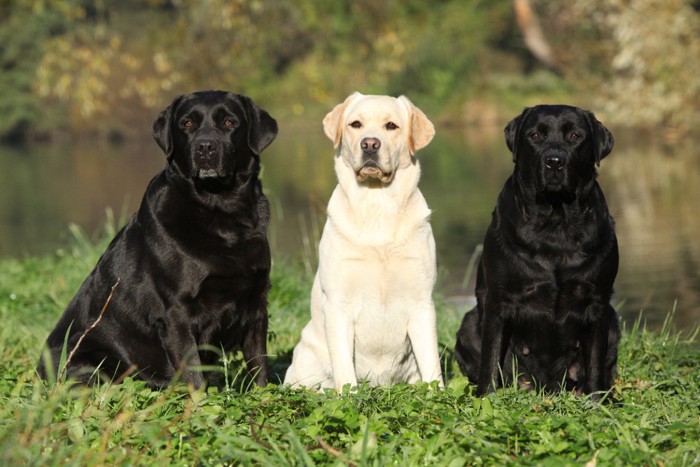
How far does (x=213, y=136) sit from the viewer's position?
4961 mm

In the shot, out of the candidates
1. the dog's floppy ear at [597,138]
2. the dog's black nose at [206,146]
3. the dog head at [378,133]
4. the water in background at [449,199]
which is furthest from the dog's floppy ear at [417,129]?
the water in background at [449,199]

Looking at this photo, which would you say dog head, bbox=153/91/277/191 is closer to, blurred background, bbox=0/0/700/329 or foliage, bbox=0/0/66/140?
blurred background, bbox=0/0/700/329

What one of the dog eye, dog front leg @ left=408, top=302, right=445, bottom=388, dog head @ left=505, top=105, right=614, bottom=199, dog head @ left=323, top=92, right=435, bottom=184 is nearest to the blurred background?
dog head @ left=505, top=105, right=614, bottom=199

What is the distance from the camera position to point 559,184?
195 inches

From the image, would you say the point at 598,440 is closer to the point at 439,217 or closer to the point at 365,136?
the point at 365,136

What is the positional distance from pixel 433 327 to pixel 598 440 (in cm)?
144

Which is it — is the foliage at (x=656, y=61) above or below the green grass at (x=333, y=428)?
above

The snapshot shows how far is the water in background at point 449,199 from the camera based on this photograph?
10.3m

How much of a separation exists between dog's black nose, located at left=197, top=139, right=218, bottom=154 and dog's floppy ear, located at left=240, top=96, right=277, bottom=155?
0.26 metres

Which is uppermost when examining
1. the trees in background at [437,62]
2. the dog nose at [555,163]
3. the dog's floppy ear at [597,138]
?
the trees in background at [437,62]

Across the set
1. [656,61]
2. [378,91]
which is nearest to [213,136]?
[656,61]

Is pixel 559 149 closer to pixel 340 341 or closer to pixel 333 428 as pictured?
pixel 340 341

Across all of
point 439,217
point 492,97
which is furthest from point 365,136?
point 492,97

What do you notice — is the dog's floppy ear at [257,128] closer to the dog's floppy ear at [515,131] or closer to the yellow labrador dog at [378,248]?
the yellow labrador dog at [378,248]
